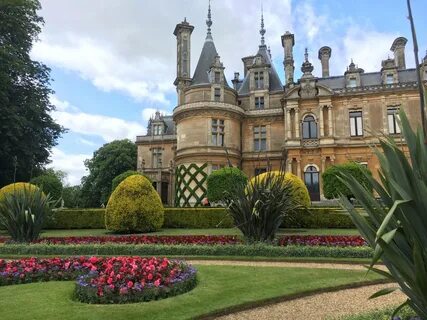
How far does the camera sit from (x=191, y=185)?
3034cm

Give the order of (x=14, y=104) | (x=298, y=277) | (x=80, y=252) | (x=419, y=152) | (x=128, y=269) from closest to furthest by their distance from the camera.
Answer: (x=419, y=152)
(x=128, y=269)
(x=298, y=277)
(x=80, y=252)
(x=14, y=104)

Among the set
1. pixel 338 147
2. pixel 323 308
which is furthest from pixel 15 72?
pixel 323 308

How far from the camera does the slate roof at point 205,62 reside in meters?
33.5

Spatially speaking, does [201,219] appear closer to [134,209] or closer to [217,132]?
[134,209]

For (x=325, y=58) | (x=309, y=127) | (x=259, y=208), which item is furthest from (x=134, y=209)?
(x=325, y=58)

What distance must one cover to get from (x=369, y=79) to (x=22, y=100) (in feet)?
93.1

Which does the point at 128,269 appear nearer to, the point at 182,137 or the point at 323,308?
the point at 323,308

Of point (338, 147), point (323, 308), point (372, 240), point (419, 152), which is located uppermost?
point (338, 147)

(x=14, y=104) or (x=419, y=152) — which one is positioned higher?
(x=14, y=104)

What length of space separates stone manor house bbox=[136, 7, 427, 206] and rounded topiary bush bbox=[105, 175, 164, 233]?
11459mm

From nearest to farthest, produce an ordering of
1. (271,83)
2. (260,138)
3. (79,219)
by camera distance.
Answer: (79,219)
(260,138)
(271,83)

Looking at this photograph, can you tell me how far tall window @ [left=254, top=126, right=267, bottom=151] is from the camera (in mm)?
33719

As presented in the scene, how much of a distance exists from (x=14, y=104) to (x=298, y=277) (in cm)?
2806

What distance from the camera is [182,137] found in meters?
32.3
